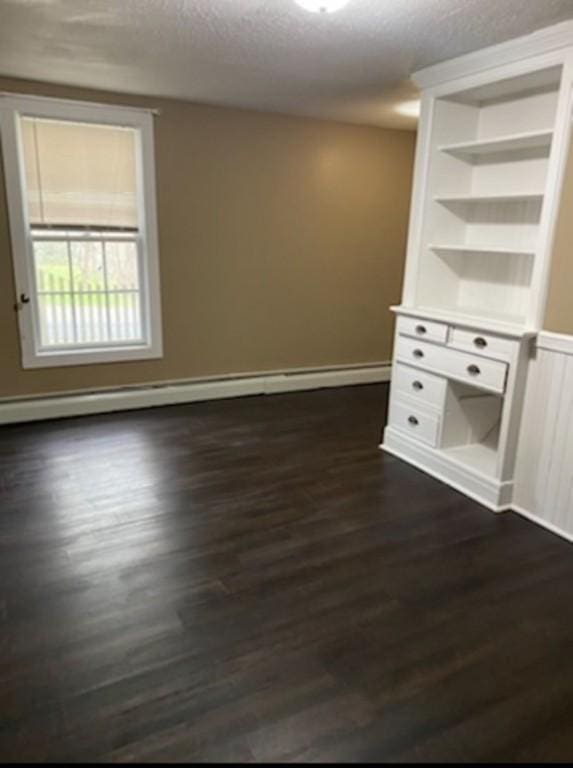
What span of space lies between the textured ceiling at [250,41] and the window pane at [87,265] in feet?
3.69

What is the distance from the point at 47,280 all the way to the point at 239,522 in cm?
254

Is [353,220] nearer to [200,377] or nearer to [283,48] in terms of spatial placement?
[200,377]

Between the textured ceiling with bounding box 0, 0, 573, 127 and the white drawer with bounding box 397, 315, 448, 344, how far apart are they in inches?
58.2

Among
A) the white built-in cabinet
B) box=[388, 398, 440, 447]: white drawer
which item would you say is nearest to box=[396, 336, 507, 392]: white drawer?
the white built-in cabinet

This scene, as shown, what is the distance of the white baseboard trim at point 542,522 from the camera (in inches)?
109

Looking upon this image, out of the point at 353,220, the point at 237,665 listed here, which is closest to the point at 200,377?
the point at 353,220

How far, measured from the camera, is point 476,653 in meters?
1.98

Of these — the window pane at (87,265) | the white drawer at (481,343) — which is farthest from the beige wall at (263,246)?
the white drawer at (481,343)

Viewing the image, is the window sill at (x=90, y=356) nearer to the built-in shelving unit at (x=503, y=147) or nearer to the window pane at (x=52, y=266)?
the window pane at (x=52, y=266)

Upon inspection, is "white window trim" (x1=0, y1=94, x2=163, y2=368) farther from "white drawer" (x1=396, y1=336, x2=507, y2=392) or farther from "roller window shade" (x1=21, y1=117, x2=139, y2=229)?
"white drawer" (x1=396, y1=336, x2=507, y2=392)

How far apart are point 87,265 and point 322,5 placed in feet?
9.02

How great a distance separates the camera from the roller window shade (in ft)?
12.8

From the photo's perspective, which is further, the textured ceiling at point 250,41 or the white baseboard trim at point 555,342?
the white baseboard trim at point 555,342

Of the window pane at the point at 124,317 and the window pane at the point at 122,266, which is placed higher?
the window pane at the point at 122,266
